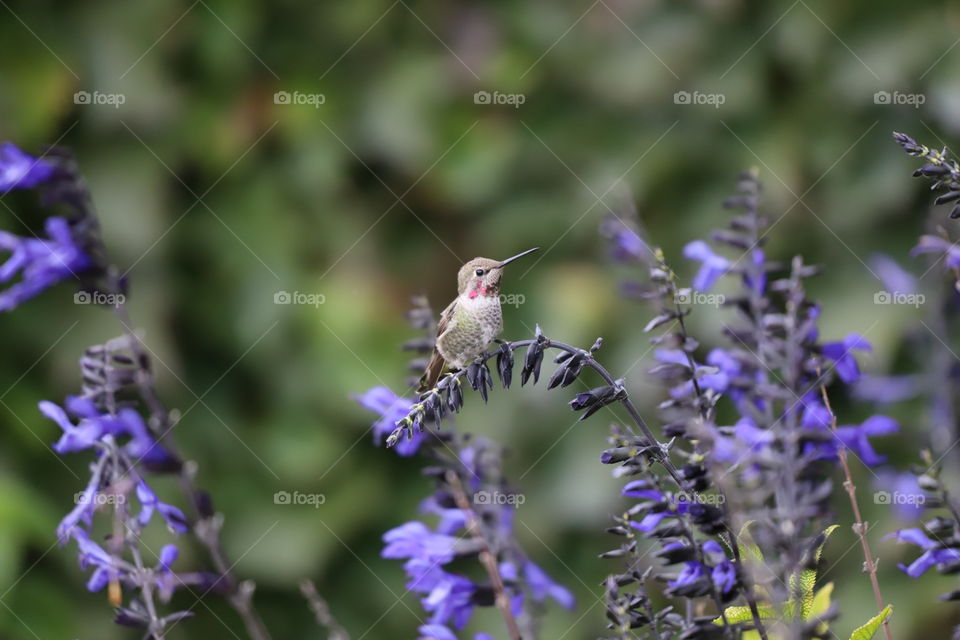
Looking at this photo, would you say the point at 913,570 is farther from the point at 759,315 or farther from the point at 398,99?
the point at 398,99

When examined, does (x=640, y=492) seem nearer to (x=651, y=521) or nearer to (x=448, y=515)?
(x=651, y=521)

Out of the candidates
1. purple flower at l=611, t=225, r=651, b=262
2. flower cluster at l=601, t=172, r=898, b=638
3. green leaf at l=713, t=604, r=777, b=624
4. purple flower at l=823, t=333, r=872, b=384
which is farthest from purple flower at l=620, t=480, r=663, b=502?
A: purple flower at l=611, t=225, r=651, b=262

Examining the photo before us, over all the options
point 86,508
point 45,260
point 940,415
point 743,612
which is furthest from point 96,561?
point 940,415

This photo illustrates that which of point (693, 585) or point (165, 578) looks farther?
point (165, 578)

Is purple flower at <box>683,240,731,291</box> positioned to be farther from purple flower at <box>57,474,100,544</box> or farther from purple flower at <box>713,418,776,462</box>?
purple flower at <box>57,474,100,544</box>

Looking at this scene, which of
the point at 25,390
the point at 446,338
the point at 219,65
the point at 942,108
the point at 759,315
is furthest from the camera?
the point at 219,65

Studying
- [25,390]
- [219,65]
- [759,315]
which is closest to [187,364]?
[25,390]

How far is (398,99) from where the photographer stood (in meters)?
1.93

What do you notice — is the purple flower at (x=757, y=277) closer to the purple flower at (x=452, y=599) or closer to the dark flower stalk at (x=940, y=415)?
the dark flower stalk at (x=940, y=415)

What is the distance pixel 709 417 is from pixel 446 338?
14.1 inches

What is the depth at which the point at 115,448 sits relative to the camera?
0.70m

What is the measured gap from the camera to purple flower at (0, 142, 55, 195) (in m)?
0.89
